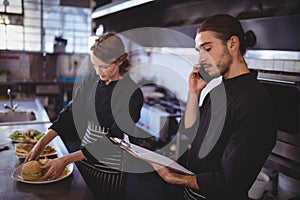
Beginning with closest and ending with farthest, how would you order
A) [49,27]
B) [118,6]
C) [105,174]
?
[105,174] → [118,6] → [49,27]

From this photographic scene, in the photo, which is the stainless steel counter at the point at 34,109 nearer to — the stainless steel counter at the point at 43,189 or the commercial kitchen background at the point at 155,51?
the commercial kitchen background at the point at 155,51

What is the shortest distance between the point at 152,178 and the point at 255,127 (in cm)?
246

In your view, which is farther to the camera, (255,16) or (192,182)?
(255,16)

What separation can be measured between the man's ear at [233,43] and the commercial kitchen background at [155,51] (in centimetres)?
59

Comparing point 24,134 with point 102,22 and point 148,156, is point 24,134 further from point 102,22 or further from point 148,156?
point 102,22

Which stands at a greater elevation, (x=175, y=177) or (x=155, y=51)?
(x=155, y=51)

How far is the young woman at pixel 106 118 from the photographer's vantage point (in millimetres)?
1750

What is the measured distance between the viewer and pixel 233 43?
4.29 ft

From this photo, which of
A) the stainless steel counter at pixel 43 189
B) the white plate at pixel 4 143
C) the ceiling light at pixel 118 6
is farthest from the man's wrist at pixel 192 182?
the ceiling light at pixel 118 6

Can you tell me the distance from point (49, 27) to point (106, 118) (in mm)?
3567

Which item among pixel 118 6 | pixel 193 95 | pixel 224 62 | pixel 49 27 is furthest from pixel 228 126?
pixel 49 27

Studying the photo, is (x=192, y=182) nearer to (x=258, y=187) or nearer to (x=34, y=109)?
(x=258, y=187)

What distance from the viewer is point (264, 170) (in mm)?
2111

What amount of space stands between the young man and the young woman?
463 mm
